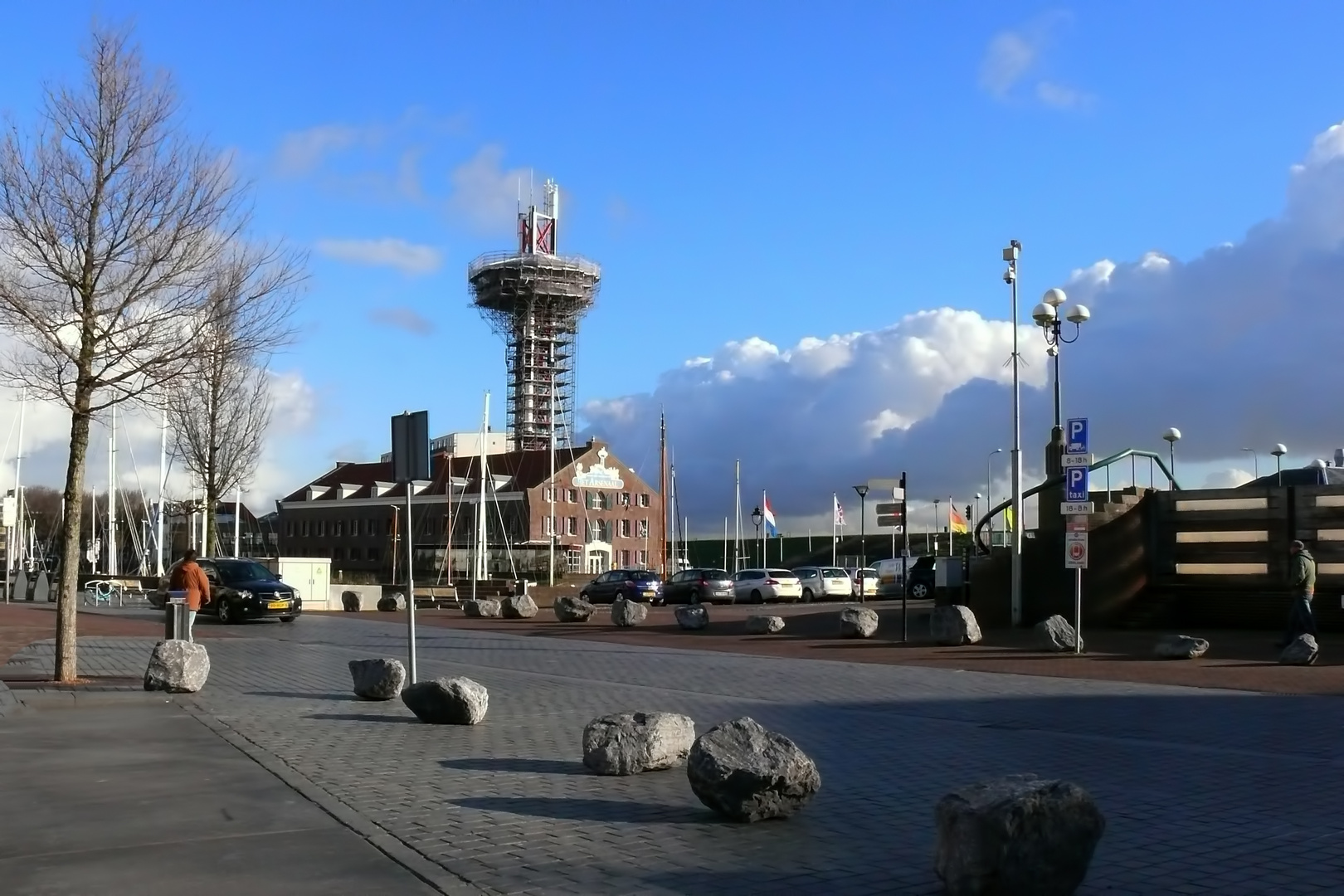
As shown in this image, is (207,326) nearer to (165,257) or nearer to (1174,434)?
(165,257)

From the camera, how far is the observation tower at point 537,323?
12450 centimetres

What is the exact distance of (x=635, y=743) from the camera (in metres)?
9.45

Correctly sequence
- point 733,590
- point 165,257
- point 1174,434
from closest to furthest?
point 165,257 → point 1174,434 → point 733,590

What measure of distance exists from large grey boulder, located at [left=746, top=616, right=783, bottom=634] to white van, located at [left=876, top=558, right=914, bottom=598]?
2810 centimetres

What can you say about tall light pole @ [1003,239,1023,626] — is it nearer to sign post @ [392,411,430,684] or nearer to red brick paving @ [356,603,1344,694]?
red brick paving @ [356,603,1344,694]

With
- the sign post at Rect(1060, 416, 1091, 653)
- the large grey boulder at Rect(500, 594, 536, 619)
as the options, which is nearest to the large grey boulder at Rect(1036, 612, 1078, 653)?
the sign post at Rect(1060, 416, 1091, 653)

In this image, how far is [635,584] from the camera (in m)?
52.7

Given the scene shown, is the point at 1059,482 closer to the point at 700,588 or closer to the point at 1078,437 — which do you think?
the point at 1078,437

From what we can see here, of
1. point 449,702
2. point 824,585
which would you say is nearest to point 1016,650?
point 449,702

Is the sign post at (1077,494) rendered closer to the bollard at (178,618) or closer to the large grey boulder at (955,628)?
the large grey boulder at (955,628)

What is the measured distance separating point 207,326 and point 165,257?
945 mm

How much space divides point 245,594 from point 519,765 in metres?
24.1

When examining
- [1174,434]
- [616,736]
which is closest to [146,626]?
[616,736]

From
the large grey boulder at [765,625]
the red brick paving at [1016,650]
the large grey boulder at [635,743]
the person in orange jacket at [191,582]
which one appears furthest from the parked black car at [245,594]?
the large grey boulder at [635,743]
